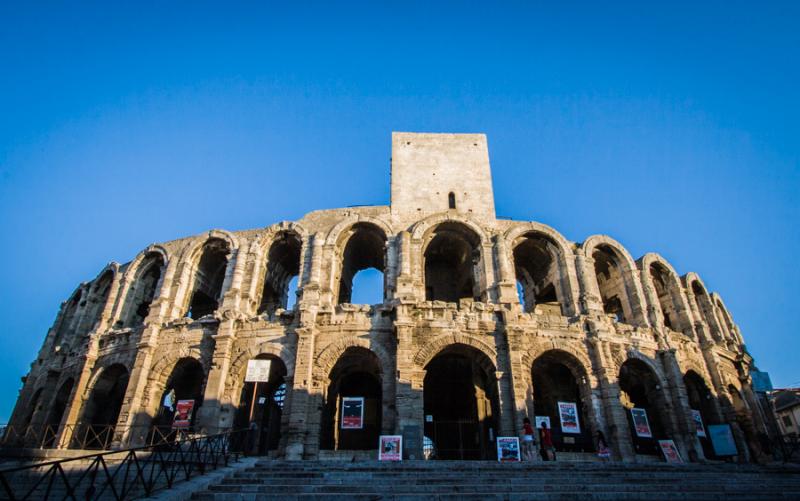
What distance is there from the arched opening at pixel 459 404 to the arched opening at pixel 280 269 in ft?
26.9

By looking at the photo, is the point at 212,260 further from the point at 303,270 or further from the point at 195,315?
the point at 303,270

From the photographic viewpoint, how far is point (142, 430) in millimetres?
16766

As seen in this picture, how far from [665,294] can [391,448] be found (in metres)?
16.6

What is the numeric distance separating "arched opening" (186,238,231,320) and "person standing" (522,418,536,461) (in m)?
14.3

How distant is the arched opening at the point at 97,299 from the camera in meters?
22.7

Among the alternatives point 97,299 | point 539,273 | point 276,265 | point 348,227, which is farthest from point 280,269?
point 539,273

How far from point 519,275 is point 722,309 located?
11.9 m

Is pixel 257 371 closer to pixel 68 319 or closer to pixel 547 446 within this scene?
pixel 547 446

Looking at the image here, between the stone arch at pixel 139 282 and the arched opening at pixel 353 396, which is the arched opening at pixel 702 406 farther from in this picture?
the stone arch at pixel 139 282

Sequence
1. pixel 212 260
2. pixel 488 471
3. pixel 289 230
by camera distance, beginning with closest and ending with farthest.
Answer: pixel 488 471
pixel 289 230
pixel 212 260

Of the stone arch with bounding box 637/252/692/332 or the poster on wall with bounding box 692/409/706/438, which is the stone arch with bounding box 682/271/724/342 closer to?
the stone arch with bounding box 637/252/692/332

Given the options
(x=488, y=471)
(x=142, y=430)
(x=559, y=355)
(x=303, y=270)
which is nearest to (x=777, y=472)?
(x=559, y=355)

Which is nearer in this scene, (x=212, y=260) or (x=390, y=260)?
(x=390, y=260)

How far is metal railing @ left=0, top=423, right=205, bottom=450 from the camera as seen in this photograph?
16.2m
